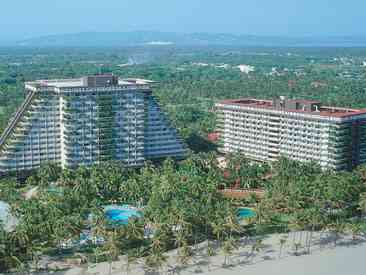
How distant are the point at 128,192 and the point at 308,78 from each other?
463 feet

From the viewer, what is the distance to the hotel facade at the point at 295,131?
7831cm

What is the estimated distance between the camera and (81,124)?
77562 millimetres

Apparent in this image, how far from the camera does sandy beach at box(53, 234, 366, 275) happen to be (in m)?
50.0

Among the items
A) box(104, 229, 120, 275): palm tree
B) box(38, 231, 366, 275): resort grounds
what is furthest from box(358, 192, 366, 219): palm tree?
box(104, 229, 120, 275): palm tree

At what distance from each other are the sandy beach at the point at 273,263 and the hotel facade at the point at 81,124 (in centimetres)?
2777

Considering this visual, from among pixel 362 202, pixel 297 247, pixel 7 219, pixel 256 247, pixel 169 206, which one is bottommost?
pixel 297 247

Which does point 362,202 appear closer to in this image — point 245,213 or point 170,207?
point 245,213

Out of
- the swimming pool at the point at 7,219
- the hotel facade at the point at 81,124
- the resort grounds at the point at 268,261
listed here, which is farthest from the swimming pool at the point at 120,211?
the hotel facade at the point at 81,124

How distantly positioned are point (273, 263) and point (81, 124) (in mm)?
34781

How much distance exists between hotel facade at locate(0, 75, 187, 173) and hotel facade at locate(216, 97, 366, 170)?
44.3 ft

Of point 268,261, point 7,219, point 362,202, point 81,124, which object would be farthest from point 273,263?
point 81,124

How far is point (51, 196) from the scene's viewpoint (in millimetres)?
61625

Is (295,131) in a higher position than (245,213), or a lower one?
higher

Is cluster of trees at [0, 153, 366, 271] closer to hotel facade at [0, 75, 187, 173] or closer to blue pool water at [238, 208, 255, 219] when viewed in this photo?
blue pool water at [238, 208, 255, 219]
